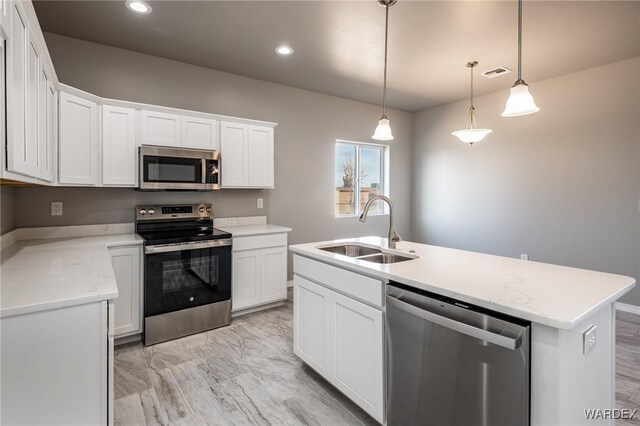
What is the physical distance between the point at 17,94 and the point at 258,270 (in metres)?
2.48

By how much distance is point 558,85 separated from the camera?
403 cm

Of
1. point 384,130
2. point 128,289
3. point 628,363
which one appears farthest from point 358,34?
point 628,363

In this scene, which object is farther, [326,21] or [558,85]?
[558,85]

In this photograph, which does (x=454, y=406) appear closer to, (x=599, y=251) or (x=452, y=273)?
(x=452, y=273)

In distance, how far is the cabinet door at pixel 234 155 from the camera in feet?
11.6

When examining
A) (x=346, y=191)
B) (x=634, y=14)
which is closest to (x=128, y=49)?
(x=346, y=191)

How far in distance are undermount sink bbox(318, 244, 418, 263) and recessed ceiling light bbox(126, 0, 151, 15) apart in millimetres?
2288

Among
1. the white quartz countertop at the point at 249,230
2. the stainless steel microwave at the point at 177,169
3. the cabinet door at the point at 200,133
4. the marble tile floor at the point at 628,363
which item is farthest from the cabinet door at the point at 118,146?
the marble tile floor at the point at 628,363

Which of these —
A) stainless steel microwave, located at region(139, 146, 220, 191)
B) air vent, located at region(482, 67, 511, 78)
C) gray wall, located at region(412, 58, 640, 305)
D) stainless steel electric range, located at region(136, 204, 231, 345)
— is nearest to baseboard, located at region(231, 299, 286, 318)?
stainless steel electric range, located at region(136, 204, 231, 345)

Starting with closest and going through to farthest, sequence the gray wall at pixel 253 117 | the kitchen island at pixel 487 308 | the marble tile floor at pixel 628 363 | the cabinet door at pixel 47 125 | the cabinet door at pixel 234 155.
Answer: the kitchen island at pixel 487 308 < the cabinet door at pixel 47 125 < the marble tile floor at pixel 628 363 < the gray wall at pixel 253 117 < the cabinet door at pixel 234 155

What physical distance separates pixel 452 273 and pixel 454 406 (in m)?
0.58

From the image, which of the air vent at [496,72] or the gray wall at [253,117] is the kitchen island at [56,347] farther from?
the air vent at [496,72]

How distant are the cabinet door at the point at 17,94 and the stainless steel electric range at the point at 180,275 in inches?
54.9

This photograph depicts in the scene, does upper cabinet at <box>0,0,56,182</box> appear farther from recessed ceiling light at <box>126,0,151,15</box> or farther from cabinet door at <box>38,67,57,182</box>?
recessed ceiling light at <box>126,0,151,15</box>
